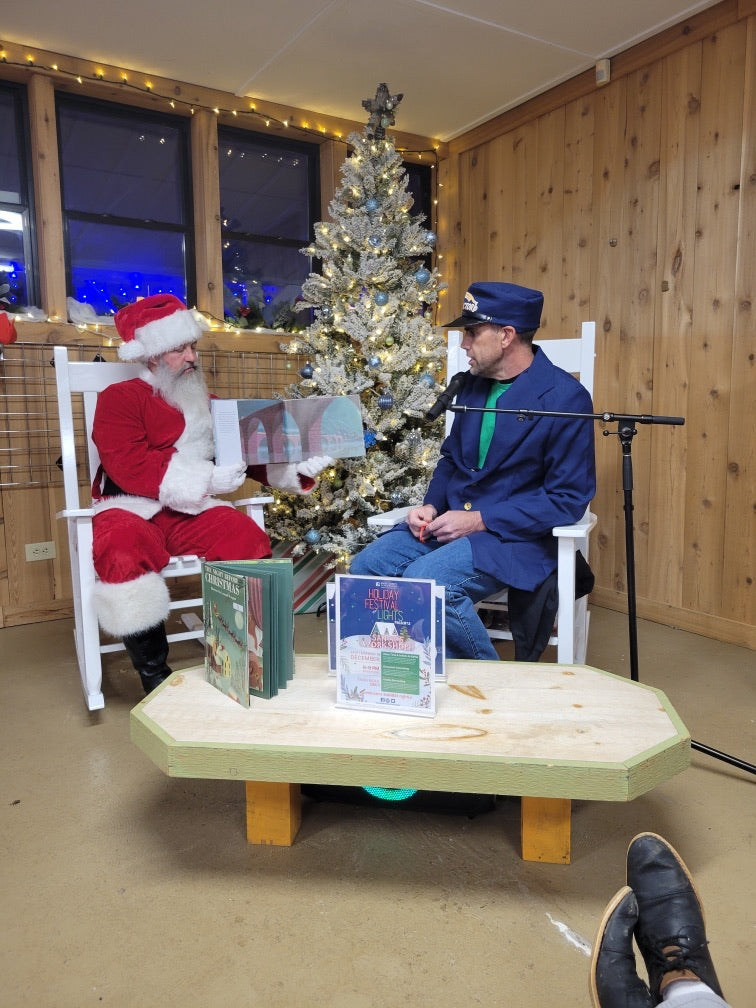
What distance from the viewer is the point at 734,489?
2691 mm

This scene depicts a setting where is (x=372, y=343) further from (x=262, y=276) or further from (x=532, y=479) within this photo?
(x=532, y=479)

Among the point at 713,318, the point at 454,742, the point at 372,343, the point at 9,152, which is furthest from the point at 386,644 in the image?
the point at 9,152

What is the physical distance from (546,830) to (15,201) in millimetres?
3156

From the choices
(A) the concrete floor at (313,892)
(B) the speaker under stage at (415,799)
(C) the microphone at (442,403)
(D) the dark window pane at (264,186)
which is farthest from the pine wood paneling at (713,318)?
(D) the dark window pane at (264,186)

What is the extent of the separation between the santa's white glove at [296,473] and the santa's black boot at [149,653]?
0.61 m

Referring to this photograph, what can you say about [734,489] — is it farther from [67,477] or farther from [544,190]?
[67,477]

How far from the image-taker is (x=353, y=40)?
2.85 meters

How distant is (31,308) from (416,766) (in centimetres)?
262

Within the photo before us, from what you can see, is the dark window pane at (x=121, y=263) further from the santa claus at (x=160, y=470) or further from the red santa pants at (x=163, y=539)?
the red santa pants at (x=163, y=539)

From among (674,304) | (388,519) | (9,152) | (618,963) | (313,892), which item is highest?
(9,152)

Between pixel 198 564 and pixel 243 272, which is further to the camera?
pixel 243 272

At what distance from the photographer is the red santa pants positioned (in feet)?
6.83

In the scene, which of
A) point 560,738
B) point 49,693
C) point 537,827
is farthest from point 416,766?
point 49,693

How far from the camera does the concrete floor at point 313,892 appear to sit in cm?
116
